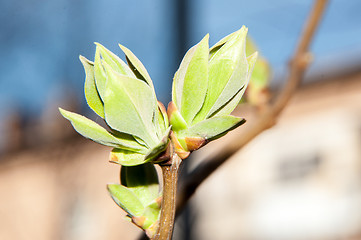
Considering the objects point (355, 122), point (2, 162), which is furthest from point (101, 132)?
point (2, 162)

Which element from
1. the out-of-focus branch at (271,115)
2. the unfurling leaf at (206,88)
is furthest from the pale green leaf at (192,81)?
the out-of-focus branch at (271,115)

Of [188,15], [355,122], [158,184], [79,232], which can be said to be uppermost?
[188,15]

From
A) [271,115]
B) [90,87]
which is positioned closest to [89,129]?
[90,87]

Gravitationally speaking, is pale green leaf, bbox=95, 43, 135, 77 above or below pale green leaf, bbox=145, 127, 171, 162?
above

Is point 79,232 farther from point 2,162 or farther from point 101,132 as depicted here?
point 101,132

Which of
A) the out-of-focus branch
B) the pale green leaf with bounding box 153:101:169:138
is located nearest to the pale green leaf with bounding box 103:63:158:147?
the pale green leaf with bounding box 153:101:169:138

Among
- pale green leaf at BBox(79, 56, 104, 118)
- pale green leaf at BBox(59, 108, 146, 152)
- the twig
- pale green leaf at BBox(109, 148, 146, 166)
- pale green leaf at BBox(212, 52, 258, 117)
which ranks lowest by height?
the twig

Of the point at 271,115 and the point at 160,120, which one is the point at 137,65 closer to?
the point at 160,120

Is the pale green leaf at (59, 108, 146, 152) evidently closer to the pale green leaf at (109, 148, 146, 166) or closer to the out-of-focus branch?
the pale green leaf at (109, 148, 146, 166)
